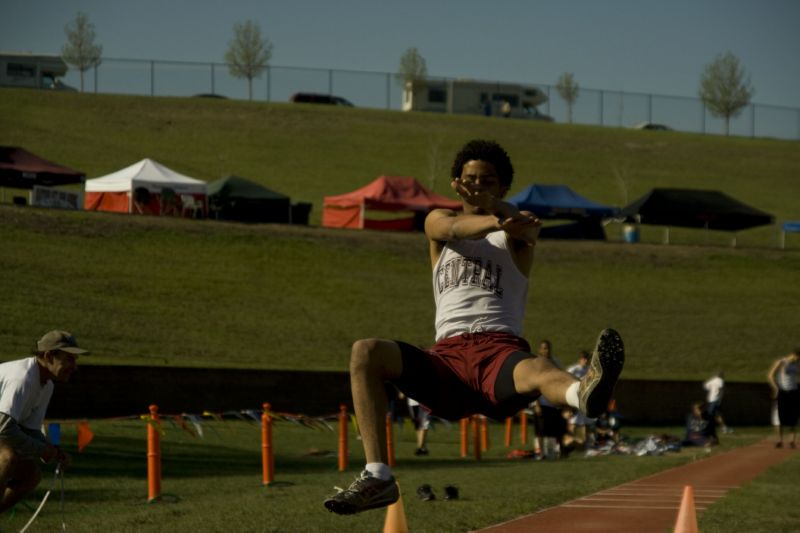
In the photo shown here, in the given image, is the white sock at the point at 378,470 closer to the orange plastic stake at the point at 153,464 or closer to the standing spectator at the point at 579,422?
the orange plastic stake at the point at 153,464

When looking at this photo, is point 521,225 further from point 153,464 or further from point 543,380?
point 153,464

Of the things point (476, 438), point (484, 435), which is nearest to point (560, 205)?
point (484, 435)

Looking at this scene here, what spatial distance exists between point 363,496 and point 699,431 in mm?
21519

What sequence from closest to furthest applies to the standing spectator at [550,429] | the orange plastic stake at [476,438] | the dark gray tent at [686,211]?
the orange plastic stake at [476,438]
the standing spectator at [550,429]
the dark gray tent at [686,211]

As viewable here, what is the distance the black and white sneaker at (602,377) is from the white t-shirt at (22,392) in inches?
183

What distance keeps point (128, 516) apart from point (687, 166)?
77579 mm

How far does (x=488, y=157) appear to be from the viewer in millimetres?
7531

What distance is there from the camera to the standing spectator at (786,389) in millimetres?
26547

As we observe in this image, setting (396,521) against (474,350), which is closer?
(474,350)

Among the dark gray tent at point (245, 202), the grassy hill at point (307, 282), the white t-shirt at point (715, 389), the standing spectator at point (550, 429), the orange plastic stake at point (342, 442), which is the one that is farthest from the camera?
the dark gray tent at point (245, 202)

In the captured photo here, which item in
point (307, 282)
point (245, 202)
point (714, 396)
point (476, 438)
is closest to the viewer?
point (476, 438)

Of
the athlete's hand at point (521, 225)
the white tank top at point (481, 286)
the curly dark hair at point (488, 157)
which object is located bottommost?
the white tank top at point (481, 286)

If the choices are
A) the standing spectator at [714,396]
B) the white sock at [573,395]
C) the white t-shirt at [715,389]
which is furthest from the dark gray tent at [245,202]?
the white sock at [573,395]

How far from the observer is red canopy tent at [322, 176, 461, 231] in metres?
54.2
